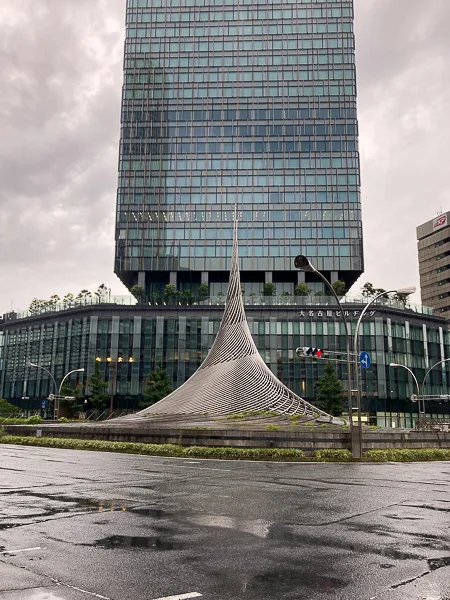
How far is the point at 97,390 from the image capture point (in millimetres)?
72688

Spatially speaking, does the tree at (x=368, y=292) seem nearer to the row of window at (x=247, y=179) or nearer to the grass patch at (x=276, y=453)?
the row of window at (x=247, y=179)

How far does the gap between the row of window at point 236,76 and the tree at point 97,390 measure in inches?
2118

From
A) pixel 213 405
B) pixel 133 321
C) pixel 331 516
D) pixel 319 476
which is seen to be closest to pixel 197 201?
pixel 133 321

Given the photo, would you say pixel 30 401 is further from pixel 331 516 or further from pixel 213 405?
pixel 331 516

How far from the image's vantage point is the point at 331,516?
959cm

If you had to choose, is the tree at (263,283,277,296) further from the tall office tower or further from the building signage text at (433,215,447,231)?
the building signage text at (433,215,447,231)

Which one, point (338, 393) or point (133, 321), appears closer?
point (338, 393)

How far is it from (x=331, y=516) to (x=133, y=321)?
71.4 metres

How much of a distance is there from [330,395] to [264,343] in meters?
13.4

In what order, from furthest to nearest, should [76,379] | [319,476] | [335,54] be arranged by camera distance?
1. [335,54]
2. [76,379]
3. [319,476]

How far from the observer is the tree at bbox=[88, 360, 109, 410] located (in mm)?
71312

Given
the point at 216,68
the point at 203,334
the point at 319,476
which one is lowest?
the point at 319,476

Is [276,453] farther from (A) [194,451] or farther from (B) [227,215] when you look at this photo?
(B) [227,215]

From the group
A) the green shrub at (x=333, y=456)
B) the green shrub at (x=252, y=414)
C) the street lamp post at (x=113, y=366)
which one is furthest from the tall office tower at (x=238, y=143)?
the green shrub at (x=333, y=456)
